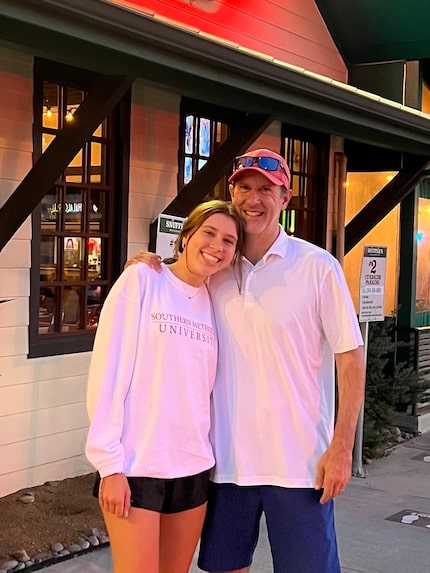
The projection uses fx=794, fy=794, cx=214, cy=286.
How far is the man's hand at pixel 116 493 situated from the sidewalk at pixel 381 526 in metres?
2.11

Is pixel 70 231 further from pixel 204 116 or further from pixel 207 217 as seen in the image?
pixel 207 217

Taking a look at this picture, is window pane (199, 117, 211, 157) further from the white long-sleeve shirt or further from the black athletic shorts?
the black athletic shorts

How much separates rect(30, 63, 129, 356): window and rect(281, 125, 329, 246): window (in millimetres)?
2588

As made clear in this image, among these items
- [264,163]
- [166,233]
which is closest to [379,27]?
[166,233]

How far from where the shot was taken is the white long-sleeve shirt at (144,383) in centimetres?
248

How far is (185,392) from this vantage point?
257cm

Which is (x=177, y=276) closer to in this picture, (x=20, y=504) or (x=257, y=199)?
(x=257, y=199)

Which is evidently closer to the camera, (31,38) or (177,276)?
(177,276)

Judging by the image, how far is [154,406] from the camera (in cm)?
253

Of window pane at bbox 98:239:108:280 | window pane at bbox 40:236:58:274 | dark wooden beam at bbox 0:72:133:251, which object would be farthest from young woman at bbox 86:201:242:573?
window pane at bbox 98:239:108:280

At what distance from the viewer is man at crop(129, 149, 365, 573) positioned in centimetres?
270

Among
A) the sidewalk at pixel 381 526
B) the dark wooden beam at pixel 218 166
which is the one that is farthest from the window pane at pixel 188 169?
the sidewalk at pixel 381 526

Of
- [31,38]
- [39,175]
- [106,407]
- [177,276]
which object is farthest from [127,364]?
[39,175]

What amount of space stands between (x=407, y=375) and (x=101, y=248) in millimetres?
3728
